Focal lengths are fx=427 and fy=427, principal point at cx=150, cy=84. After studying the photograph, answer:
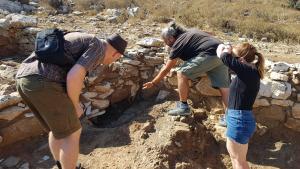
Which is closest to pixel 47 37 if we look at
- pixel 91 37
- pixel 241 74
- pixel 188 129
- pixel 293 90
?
pixel 91 37

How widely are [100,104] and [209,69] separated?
1.64 meters

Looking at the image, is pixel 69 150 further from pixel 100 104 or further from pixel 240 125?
pixel 100 104

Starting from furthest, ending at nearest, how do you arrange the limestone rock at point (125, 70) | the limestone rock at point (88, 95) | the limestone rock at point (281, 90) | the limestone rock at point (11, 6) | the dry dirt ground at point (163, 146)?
the limestone rock at point (11, 6)
the limestone rock at point (125, 70)
the limestone rock at point (88, 95)
the limestone rock at point (281, 90)
the dry dirt ground at point (163, 146)

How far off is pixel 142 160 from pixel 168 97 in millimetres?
1345

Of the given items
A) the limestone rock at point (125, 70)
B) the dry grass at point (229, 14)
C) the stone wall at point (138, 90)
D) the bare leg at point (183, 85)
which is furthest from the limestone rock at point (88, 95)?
the dry grass at point (229, 14)

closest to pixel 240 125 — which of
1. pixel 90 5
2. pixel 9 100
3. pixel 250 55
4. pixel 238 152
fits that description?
pixel 238 152

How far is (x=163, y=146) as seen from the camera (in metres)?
4.69

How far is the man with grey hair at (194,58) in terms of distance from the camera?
4.78 metres

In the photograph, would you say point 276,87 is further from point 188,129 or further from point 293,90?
point 188,129

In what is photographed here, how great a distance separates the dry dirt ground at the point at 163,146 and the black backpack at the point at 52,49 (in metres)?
1.69

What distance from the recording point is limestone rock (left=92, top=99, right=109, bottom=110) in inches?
223

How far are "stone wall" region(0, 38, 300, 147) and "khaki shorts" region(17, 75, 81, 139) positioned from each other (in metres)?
1.68

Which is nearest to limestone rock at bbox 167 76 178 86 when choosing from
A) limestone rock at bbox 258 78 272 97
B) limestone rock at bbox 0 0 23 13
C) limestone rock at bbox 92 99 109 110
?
limestone rock at bbox 92 99 109 110

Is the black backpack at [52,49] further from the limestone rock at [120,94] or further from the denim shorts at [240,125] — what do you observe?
the limestone rock at [120,94]
